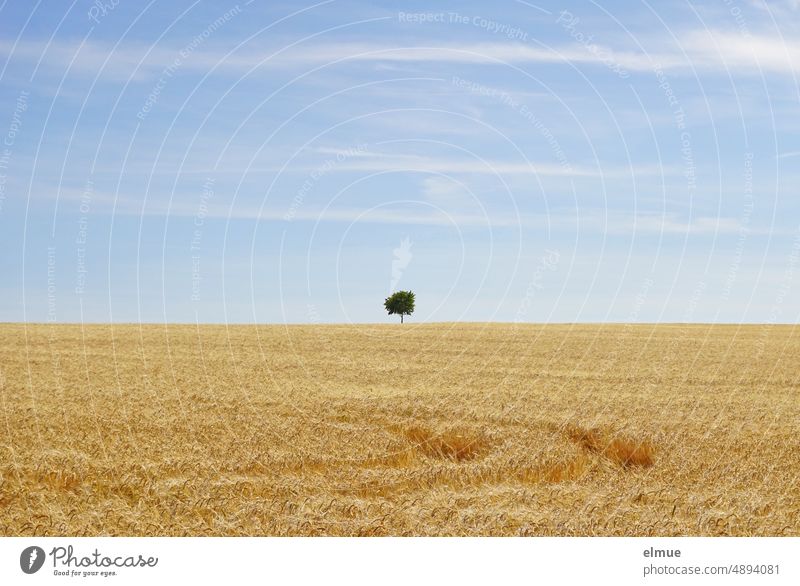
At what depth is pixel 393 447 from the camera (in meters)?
18.2

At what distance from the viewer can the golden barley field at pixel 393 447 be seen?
11680mm

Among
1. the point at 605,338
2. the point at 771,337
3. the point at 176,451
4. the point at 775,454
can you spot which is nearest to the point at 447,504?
the point at 176,451

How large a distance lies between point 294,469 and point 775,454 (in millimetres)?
10459

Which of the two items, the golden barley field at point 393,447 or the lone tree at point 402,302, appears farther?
the lone tree at point 402,302

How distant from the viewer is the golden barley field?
38.3 ft

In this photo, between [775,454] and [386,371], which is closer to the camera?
[775,454]

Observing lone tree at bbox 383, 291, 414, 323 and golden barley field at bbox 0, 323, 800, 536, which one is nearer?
golden barley field at bbox 0, 323, 800, 536

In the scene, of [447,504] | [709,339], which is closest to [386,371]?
[447,504]

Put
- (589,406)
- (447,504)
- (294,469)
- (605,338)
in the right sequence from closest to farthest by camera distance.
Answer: (447,504) → (294,469) → (589,406) → (605,338)

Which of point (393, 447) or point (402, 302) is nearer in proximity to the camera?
point (393, 447)

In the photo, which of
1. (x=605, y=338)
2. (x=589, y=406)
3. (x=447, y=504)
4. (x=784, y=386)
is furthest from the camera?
(x=605, y=338)
